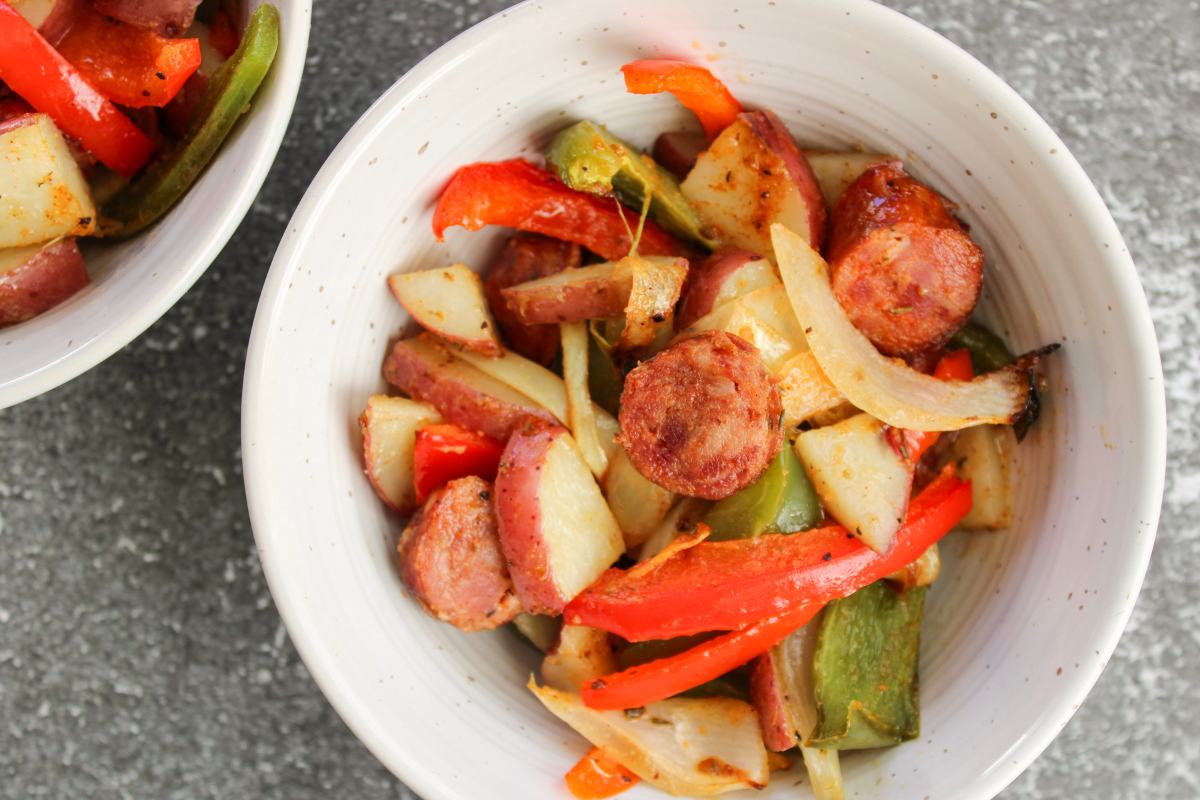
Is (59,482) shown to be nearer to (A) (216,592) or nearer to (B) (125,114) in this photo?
(A) (216,592)

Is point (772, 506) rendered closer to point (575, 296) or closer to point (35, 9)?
point (575, 296)

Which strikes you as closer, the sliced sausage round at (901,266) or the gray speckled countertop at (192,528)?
the sliced sausage round at (901,266)

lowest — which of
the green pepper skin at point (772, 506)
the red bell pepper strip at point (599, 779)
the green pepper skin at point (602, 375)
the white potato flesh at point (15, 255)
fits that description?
the red bell pepper strip at point (599, 779)

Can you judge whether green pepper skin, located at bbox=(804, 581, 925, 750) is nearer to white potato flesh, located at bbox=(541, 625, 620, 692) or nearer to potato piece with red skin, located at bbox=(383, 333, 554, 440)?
white potato flesh, located at bbox=(541, 625, 620, 692)

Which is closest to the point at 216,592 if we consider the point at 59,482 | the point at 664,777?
the point at 59,482

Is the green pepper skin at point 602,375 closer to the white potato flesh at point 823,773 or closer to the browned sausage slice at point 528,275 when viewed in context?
the browned sausage slice at point 528,275

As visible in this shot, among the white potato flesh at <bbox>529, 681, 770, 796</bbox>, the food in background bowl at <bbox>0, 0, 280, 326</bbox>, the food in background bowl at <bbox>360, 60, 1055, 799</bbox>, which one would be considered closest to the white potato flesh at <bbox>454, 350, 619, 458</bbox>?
the food in background bowl at <bbox>360, 60, 1055, 799</bbox>

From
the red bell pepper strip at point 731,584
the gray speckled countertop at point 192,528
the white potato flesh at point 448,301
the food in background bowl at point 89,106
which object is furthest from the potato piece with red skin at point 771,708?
the food in background bowl at point 89,106
